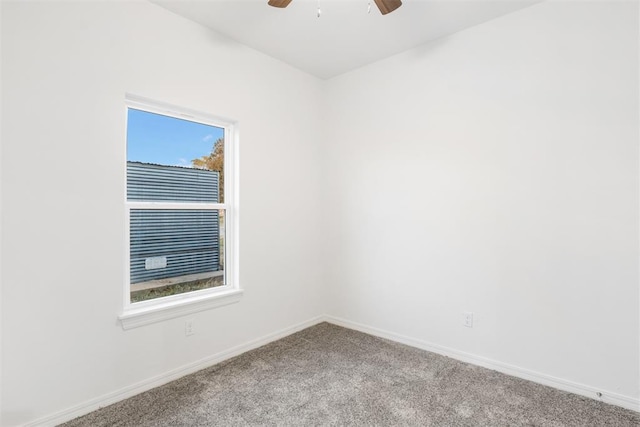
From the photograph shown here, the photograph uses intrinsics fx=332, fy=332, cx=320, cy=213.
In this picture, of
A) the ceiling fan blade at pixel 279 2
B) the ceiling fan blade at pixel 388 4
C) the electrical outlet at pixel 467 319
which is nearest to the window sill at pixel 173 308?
the electrical outlet at pixel 467 319

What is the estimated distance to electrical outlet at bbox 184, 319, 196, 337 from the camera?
2.47 metres

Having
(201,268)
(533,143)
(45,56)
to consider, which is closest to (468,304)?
(533,143)

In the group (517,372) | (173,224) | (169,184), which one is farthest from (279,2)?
(517,372)

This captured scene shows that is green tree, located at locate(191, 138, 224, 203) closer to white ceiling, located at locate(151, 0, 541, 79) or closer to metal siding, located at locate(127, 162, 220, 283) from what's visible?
metal siding, located at locate(127, 162, 220, 283)

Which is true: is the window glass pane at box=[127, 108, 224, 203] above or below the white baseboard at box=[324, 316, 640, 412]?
above

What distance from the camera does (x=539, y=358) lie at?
2340mm

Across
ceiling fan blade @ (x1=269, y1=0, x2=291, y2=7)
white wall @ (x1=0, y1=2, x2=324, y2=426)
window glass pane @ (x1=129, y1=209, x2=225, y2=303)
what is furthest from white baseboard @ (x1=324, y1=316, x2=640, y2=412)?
ceiling fan blade @ (x1=269, y1=0, x2=291, y2=7)

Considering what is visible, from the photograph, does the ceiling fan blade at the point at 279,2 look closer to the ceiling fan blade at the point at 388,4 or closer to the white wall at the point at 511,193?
the ceiling fan blade at the point at 388,4

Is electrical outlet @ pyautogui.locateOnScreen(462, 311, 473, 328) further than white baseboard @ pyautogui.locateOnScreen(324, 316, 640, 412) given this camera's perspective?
Yes

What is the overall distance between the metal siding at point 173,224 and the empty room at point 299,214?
0.6 inches

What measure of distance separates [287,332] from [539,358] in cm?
208

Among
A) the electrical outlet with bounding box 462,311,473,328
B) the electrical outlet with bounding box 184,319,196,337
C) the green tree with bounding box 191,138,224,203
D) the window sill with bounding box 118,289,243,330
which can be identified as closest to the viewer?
the window sill with bounding box 118,289,243,330

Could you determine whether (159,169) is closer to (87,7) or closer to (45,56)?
(45,56)

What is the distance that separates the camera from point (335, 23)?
2.55 m
